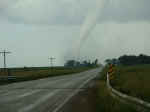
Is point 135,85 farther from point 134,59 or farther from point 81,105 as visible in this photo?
point 134,59

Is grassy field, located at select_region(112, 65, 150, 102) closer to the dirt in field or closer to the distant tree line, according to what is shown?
the dirt in field

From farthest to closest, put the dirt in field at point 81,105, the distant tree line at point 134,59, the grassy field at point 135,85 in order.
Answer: the distant tree line at point 134,59 → the grassy field at point 135,85 → the dirt in field at point 81,105

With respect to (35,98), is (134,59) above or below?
above

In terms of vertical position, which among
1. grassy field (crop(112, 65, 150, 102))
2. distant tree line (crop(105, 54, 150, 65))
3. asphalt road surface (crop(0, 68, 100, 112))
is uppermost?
distant tree line (crop(105, 54, 150, 65))

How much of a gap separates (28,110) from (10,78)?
31.3m

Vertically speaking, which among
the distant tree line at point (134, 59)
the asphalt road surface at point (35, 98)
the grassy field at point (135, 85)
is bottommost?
the asphalt road surface at point (35, 98)

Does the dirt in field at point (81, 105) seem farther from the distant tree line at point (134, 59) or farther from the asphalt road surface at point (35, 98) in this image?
the distant tree line at point (134, 59)

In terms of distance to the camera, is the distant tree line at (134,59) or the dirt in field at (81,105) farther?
the distant tree line at (134,59)

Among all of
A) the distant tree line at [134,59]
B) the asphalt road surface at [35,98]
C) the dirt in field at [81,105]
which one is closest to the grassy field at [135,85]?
the dirt in field at [81,105]

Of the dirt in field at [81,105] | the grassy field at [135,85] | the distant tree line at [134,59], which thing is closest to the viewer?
the dirt in field at [81,105]

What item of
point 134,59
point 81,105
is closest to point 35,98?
point 81,105

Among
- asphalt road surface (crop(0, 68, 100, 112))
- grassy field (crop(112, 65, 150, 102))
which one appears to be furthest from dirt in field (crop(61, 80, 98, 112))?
grassy field (crop(112, 65, 150, 102))

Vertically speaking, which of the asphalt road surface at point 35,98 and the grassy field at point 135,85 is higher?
the grassy field at point 135,85

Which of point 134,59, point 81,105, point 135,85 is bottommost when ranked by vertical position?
point 81,105
